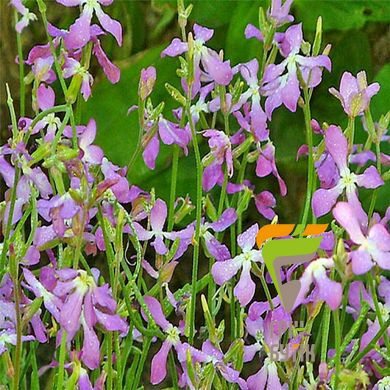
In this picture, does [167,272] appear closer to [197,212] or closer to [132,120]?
[197,212]

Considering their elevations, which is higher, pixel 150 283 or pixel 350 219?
pixel 350 219

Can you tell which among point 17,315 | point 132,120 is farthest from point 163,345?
point 132,120

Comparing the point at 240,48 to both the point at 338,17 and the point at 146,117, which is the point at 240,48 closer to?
the point at 338,17

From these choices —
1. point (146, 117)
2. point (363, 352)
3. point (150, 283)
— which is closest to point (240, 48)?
point (150, 283)

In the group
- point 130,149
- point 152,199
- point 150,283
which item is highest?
point 152,199

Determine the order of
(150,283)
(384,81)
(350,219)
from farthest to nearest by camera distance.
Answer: (150,283) < (384,81) < (350,219)

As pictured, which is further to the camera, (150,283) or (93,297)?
(150,283)
